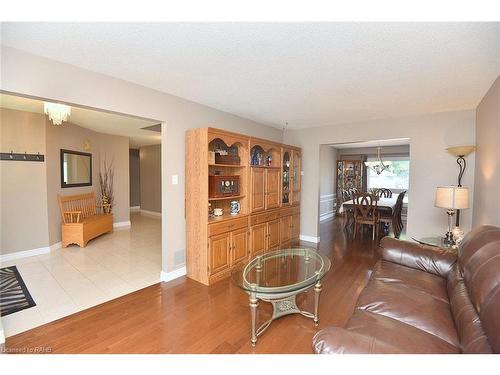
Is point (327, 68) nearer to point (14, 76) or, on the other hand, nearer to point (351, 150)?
point (14, 76)

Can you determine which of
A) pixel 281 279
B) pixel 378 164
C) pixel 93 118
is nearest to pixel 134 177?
pixel 93 118

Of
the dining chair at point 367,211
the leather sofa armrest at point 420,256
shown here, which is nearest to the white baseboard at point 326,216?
the dining chair at point 367,211

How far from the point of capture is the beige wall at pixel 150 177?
7.46m

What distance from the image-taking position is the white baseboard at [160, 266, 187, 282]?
118 inches

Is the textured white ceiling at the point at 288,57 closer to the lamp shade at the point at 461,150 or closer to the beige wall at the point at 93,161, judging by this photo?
the lamp shade at the point at 461,150

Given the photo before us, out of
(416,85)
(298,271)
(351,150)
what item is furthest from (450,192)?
(351,150)

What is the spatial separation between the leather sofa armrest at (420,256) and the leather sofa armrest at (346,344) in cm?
151

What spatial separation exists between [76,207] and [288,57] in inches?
196

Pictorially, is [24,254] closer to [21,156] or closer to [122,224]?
[21,156]

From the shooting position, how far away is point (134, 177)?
8.31 m

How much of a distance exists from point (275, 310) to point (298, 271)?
0.44m

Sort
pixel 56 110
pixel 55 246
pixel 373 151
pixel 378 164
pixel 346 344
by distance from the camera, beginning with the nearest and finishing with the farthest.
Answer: pixel 346 344 < pixel 56 110 < pixel 55 246 < pixel 378 164 < pixel 373 151

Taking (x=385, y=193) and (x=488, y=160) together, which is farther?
(x=385, y=193)

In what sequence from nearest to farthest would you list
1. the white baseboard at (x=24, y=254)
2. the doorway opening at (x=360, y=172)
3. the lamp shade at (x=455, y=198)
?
the lamp shade at (x=455, y=198) < the white baseboard at (x=24, y=254) < the doorway opening at (x=360, y=172)
